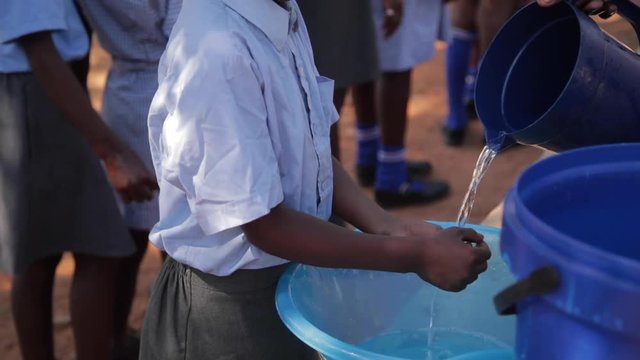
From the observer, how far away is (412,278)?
165 cm

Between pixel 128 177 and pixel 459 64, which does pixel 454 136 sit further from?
pixel 128 177

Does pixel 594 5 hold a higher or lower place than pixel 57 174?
higher

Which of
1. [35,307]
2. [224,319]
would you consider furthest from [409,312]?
[35,307]

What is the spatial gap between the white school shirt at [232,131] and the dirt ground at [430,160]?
5.65 feet

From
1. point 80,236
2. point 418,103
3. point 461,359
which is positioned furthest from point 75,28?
point 418,103

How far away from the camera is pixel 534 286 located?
916 millimetres

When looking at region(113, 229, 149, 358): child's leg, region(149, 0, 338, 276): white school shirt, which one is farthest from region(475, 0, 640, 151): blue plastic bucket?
region(113, 229, 149, 358): child's leg

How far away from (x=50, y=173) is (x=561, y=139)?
1.40 metres

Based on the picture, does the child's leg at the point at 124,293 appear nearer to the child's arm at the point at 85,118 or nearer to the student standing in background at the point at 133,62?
the student standing in background at the point at 133,62

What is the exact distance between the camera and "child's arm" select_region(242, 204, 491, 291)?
132 cm

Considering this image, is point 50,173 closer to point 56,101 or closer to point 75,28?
point 56,101

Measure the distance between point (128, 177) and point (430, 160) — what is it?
8.79 ft

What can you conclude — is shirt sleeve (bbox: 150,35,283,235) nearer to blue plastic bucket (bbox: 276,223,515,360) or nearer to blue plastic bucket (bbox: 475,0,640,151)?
blue plastic bucket (bbox: 276,223,515,360)

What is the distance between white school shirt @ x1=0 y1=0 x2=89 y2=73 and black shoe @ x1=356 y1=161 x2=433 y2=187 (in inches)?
87.2
